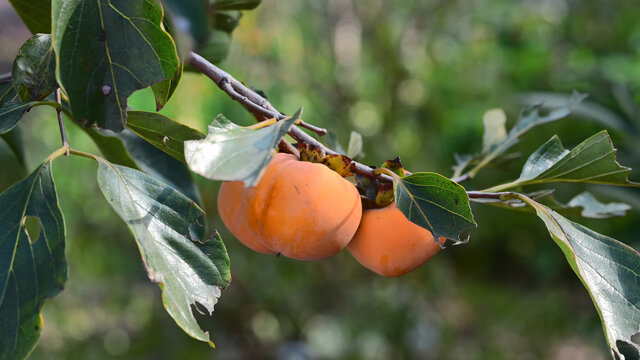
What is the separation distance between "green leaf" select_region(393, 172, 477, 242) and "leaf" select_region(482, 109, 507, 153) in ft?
0.92

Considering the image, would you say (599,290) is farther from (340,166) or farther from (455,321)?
(455,321)

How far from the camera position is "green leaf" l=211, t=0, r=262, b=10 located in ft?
2.14

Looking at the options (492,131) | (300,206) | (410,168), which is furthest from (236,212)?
(410,168)

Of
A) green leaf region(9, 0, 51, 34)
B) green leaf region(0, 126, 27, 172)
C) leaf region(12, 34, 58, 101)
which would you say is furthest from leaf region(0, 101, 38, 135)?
green leaf region(0, 126, 27, 172)

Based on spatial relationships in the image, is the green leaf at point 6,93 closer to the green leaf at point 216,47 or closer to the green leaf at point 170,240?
the green leaf at point 170,240

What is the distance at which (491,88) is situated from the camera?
266 centimetres

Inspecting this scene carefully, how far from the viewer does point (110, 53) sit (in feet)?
1.24

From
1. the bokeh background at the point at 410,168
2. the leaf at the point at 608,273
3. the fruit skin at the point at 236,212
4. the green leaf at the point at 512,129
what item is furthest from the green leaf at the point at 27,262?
the bokeh background at the point at 410,168

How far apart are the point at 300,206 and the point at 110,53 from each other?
183 millimetres

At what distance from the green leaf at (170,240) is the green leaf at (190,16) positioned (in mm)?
139

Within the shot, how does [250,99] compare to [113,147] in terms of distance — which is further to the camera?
[113,147]

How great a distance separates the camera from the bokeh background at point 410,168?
2076 mm

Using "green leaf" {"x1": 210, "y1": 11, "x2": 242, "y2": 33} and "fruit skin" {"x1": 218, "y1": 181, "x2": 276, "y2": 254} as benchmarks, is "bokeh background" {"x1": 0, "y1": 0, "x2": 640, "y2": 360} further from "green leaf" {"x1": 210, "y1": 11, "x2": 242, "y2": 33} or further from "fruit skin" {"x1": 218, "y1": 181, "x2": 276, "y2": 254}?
"fruit skin" {"x1": 218, "y1": 181, "x2": 276, "y2": 254}

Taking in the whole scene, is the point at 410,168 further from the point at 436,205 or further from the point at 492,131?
the point at 436,205
